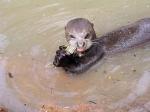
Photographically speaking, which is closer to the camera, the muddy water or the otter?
the muddy water

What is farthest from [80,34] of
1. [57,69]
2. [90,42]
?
[57,69]

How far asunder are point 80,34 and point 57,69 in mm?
519

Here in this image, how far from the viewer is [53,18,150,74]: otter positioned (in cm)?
571

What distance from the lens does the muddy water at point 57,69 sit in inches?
207

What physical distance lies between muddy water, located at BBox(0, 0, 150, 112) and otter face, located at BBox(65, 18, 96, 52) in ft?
1.15

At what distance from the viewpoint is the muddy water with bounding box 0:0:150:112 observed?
5262 millimetres

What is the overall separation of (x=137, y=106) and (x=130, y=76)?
0.70m

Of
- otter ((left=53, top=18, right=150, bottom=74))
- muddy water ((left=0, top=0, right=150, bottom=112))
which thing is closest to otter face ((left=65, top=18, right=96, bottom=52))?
otter ((left=53, top=18, right=150, bottom=74))

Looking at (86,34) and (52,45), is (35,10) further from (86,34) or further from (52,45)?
(86,34)

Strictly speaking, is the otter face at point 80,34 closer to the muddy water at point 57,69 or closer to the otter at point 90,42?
the otter at point 90,42

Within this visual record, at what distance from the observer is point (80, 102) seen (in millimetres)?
5195

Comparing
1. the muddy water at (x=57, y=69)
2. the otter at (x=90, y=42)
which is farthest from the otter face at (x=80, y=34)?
the muddy water at (x=57, y=69)

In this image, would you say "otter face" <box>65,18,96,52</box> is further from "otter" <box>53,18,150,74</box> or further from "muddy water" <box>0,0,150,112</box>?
"muddy water" <box>0,0,150,112</box>

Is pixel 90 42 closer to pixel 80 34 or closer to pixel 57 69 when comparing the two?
pixel 80 34
